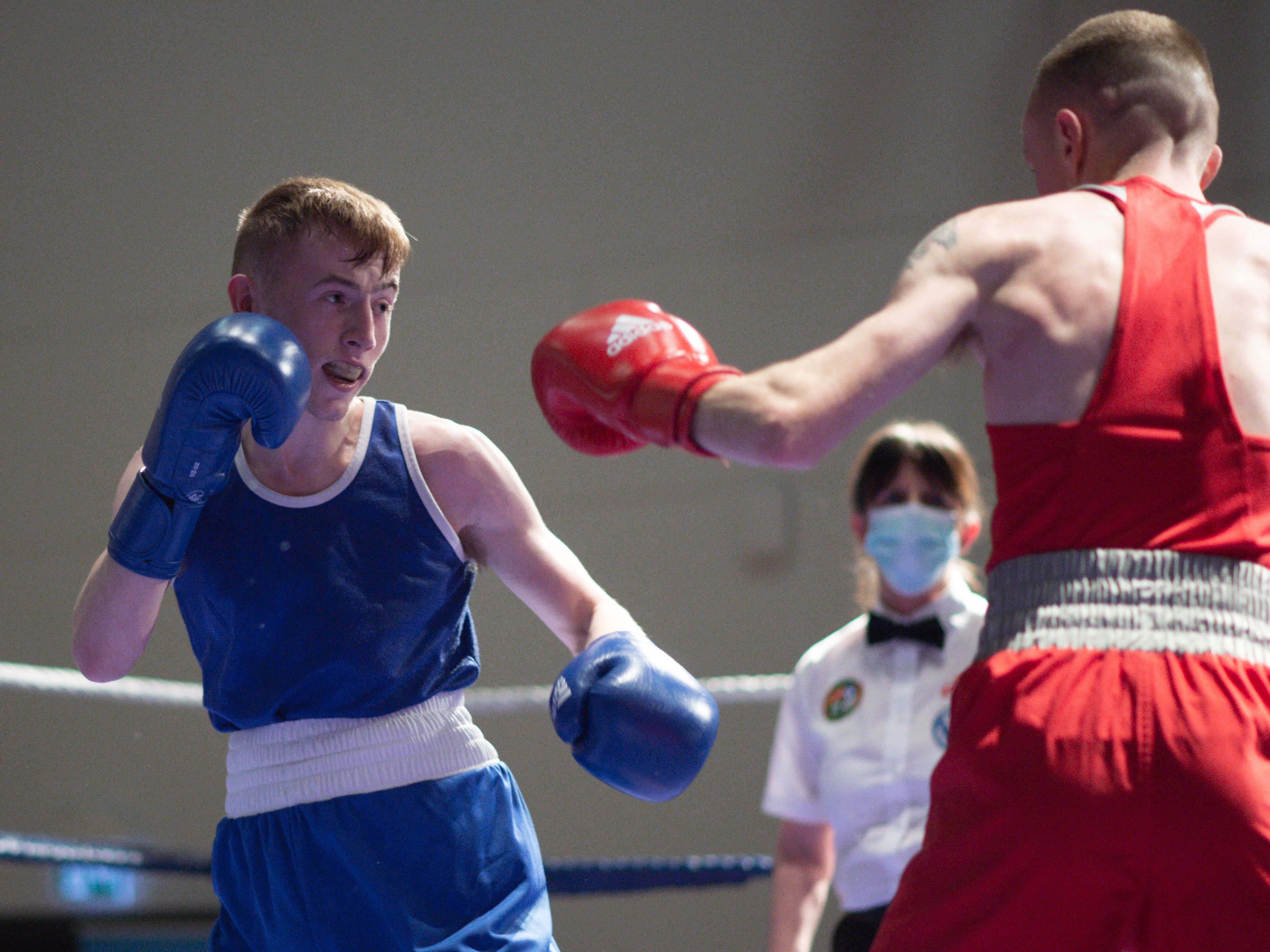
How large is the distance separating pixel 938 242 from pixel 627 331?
35 cm

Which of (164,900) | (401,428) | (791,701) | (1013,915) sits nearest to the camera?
(1013,915)

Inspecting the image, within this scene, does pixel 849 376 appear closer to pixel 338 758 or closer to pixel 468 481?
pixel 468 481

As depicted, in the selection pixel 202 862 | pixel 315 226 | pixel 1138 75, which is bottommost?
pixel 202 862

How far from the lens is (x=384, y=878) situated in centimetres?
145

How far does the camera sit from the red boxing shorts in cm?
120

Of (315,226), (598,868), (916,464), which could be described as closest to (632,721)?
(315,226)

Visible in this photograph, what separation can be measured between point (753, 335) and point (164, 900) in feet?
8.89

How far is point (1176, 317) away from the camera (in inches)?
52.9

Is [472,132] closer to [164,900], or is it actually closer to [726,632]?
[726,632]

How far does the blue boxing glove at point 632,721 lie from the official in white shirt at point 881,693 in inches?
43.7

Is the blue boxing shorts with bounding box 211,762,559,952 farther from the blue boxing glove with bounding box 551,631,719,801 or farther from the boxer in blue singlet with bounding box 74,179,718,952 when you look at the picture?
the blue boxing glove with bounding box 551,631,719,801

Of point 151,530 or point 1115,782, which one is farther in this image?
point 151,530

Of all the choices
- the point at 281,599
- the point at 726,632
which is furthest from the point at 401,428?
the point at 726,632

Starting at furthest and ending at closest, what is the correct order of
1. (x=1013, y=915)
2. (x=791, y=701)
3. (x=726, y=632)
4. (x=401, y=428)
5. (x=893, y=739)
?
(x=726, y=632) → (x=791, y=701) → (x=893, y=739) → (x=401, y=428) → (x=1013, y=915)
